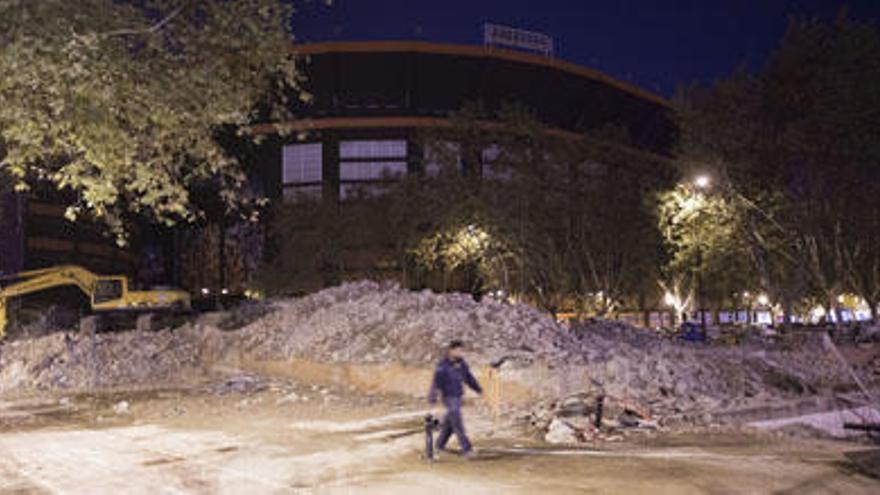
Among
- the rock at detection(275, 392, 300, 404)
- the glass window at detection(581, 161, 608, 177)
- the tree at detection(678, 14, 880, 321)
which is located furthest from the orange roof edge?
the rock at detection(275, 392, 300, 404)

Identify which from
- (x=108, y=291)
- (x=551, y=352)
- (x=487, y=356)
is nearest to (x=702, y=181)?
(x=551, y=352)

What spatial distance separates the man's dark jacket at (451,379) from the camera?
36.7 feet

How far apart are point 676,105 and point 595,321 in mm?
9452

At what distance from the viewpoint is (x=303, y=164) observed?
68.9m

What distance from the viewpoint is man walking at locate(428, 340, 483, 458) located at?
1115 cm

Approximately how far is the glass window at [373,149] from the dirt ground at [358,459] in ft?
170

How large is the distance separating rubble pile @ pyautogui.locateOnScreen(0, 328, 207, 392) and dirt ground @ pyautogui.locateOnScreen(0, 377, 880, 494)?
7.69 m

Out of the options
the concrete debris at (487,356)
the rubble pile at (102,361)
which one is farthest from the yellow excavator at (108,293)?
the rubble pile at (102,361)

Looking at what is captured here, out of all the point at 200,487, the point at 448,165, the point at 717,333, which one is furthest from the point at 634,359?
the point at 448,165

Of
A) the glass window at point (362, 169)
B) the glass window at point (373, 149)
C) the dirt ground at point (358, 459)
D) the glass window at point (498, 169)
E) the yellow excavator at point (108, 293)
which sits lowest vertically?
the dirt ground at point (358, 459)

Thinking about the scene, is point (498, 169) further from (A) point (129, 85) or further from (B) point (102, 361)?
(A) point (129, 85)

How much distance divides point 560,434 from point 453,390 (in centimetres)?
269

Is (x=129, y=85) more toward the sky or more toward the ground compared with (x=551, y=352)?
more toward the sky

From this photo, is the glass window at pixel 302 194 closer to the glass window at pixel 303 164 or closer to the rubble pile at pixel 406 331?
the glass window at pixel 303 164
